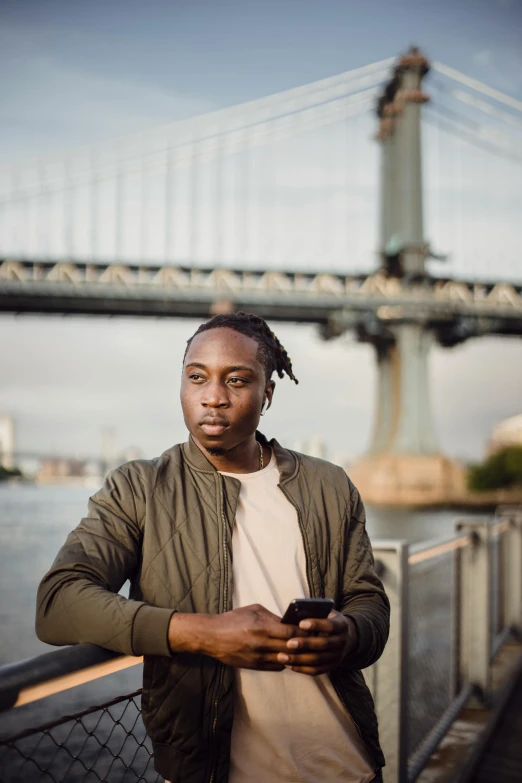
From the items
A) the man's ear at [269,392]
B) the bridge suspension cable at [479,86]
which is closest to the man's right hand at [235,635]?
the man's ear at [269,392]

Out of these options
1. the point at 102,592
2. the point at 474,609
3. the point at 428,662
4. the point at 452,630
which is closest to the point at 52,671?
the point at 102,592

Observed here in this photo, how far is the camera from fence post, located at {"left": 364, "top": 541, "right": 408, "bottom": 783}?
1915 millimetres

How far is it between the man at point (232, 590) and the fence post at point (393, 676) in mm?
685

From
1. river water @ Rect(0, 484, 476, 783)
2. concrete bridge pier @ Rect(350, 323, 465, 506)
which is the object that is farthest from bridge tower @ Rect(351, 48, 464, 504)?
river water @ Rect(0, 484, 476, 783)

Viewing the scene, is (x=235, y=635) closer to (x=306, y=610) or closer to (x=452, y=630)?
(x=306, y=610)

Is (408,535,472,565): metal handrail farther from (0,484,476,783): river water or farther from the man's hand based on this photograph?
the man's hand

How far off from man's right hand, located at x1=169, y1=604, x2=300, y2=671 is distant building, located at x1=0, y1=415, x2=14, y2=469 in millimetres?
51740

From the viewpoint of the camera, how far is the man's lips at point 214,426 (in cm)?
121

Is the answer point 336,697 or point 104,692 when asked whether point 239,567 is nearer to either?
point 336,697

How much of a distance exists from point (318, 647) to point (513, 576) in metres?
3.36

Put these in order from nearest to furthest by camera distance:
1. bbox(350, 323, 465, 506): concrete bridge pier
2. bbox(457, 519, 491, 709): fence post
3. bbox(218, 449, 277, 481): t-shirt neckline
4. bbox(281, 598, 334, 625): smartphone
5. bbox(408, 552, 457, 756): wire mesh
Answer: bbox(281, 598, 334, 625): smartphone
bbox(218, 449, 277, 481): t-shirt neckline
bbox(457, 519, 491, 709): fence post
bbox(408, 552, 457, 756): wire mesh
bbox(350, 323, 465, 506): concrete bridge pier

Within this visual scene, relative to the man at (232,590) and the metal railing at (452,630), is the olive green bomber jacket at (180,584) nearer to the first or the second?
the man at (232,590)

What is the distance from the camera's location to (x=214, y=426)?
1.21 metres

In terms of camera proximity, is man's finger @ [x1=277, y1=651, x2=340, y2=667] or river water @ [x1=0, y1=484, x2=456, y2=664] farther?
river water @ [x1=0, y1=484, x2=456, y2=664]
